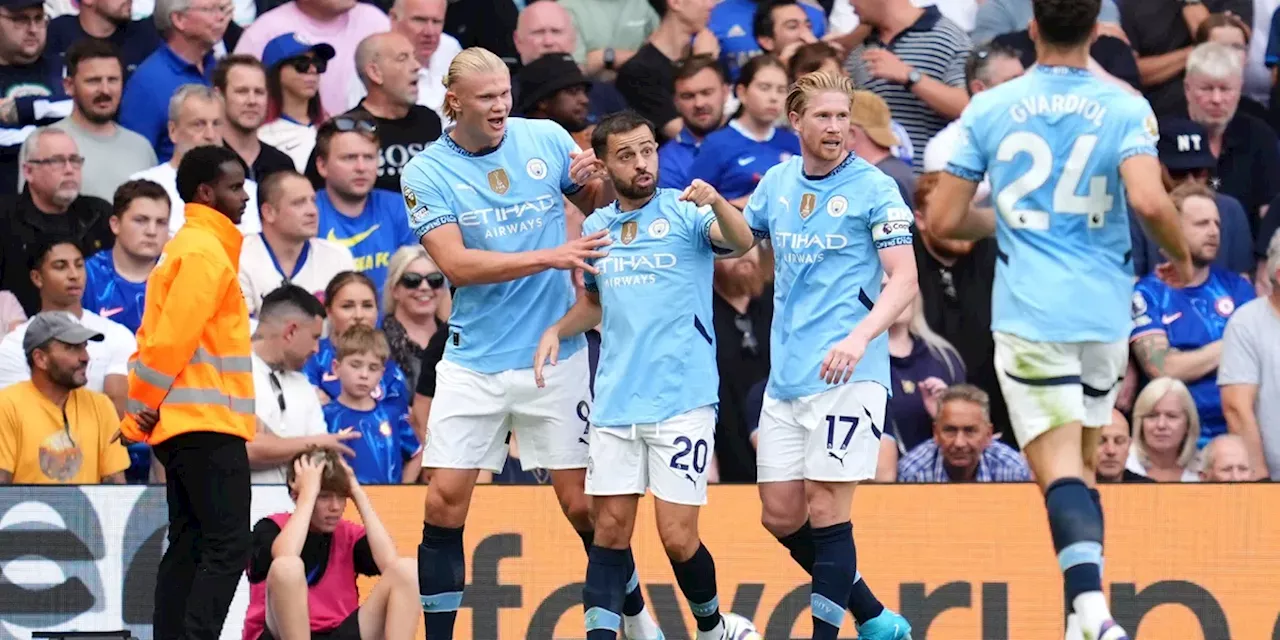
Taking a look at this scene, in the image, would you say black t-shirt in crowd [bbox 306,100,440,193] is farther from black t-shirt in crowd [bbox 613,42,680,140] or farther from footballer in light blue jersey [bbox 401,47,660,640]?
footballer in light blue jersey [bbox 401,47,660,640]

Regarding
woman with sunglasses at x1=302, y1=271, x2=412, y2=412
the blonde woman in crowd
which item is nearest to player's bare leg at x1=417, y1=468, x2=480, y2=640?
woman with sunglasses at x1=302, y1=271, x2=412, y2=412

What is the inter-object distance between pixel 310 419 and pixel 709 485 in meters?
2.08

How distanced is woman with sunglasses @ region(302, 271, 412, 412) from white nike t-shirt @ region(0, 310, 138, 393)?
976 millimetres

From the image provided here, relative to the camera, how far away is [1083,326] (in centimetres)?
781

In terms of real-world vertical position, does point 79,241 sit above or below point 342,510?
above

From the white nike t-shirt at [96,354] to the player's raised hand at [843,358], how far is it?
449cm

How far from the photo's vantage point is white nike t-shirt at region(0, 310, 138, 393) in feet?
36.7

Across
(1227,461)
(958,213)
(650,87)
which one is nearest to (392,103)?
(650,87)

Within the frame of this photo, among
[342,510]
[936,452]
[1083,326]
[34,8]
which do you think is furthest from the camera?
[34,8]

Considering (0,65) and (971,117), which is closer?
(971,117)

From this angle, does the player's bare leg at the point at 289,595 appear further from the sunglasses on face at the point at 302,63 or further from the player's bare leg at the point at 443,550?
the sunglasses on face at the point at 302,63

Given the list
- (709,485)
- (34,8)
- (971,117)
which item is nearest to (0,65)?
(34,8)

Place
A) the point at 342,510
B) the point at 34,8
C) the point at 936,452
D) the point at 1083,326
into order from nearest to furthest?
the point at 1083,326
the point at 342,510
the point at 936,452
the point at 34,8

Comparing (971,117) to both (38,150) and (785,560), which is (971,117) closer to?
(785,560)
